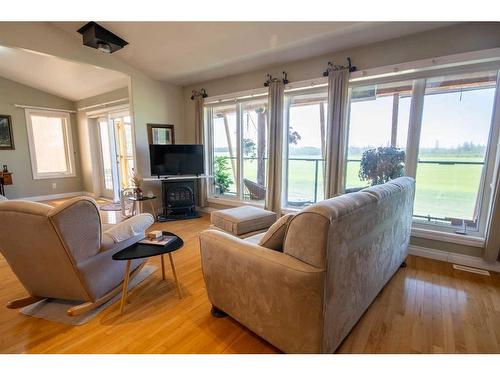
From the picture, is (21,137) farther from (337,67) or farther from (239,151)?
(337,67)

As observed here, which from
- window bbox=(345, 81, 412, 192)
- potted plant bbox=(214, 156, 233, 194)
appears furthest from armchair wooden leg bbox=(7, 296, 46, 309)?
window bbox=(345, 81, 412, 192)

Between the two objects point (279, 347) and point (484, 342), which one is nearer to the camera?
point (279, 347)

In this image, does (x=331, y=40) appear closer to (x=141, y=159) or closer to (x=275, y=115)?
(x=275, y=115)

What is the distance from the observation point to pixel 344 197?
1359 mm

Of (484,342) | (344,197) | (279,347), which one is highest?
(344,197)

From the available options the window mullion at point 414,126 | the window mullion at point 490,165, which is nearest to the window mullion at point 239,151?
the window mullion at point 414,126

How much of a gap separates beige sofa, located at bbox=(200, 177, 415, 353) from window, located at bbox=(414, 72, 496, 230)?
153cm

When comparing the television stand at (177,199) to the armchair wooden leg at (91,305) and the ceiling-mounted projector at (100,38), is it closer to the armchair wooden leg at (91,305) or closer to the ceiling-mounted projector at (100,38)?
the ceiling-mounted projector at (100,38)

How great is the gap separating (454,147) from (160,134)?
4410 mm

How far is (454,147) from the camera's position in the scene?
270 centimetres

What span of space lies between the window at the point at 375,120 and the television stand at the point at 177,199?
268cm
